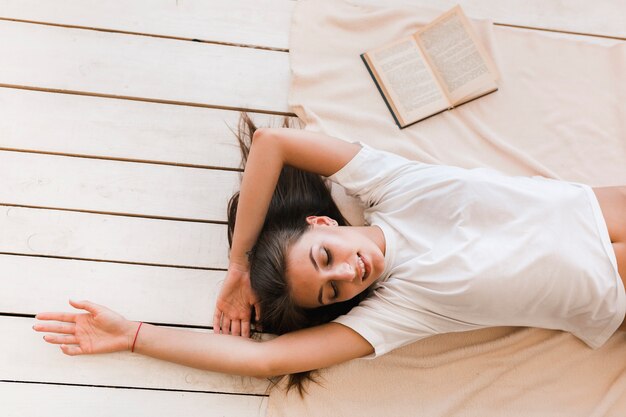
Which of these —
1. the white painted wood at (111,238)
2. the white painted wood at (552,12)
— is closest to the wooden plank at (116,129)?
the white painted wood at (111,238)

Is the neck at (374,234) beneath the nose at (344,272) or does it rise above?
above

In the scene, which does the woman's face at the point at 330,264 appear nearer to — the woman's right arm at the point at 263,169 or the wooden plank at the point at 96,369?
the woman's right arm at the point at 263,169

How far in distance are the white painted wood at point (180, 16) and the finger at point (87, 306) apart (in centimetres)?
92

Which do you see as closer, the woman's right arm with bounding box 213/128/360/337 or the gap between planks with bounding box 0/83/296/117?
the woman's right arm with bounding box 213/128/360/337

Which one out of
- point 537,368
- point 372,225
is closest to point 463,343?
point 537,368

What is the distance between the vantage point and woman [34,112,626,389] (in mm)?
1454

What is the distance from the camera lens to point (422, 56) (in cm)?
183

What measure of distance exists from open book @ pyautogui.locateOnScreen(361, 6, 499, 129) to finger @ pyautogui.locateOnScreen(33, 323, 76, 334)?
1.19m

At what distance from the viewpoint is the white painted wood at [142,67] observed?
1792 mm

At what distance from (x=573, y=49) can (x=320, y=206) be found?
106 cm

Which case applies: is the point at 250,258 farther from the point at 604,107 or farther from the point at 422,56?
the point at 604,107

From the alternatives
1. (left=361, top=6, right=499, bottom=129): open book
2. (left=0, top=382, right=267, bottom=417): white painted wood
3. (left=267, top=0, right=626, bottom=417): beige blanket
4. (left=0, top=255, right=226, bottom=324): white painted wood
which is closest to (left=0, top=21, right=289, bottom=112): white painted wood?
(left=267, top=0, right=626, bottom=417): beige blanket

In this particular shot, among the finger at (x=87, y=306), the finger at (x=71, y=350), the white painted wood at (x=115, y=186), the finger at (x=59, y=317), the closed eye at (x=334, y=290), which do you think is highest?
the white painted wood at (x=115, y=186)

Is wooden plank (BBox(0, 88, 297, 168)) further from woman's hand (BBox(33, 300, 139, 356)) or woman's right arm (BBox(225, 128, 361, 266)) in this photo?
woman's hand (BBox(33, 300, 139, 356))
